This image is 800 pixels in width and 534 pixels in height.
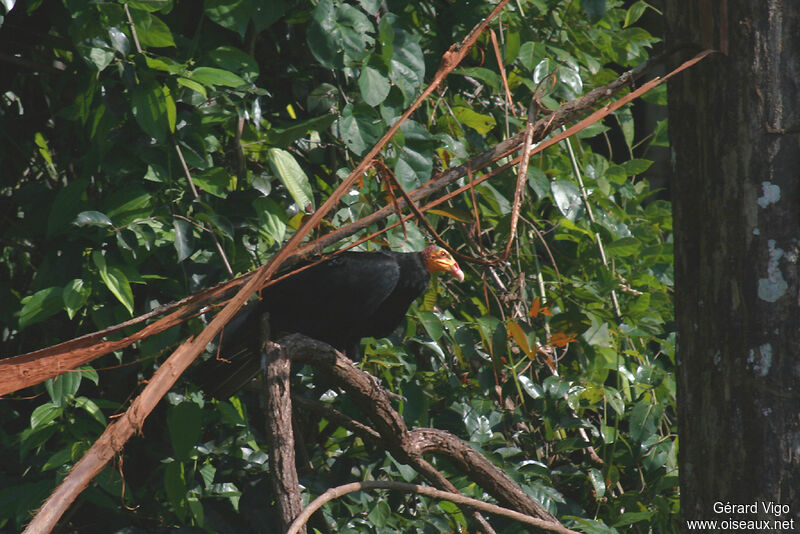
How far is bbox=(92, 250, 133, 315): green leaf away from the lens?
1751 mm

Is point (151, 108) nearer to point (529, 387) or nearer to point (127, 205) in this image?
point (127, 205)

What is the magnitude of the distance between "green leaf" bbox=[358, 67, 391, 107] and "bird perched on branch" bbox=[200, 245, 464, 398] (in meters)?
0.60

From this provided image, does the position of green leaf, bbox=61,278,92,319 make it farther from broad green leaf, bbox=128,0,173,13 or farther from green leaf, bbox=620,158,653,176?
green leaf, bbox=620,158,653,176

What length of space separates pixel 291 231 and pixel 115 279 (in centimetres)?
48

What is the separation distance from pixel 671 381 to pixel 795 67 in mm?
1402

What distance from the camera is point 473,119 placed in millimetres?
2307

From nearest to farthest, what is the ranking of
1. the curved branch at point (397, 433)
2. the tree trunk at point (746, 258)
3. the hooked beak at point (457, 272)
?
the tree trunk at point (746, 258) < the curved branch at point (397, 433) < the hooked beak at point (457, 272)

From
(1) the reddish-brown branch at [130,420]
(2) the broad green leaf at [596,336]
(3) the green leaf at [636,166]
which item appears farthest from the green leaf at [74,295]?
(3) the green leaf at [636,166]

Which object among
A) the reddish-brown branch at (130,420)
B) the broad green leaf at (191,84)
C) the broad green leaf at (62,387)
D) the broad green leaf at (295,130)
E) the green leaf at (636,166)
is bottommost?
the green leaf at (636,166)

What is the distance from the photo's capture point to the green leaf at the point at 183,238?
1838 mm

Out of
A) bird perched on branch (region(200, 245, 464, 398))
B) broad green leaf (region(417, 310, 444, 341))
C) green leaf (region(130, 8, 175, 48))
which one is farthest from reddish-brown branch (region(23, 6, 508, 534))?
bird perched on branch (region(200, 245, 464, 398))

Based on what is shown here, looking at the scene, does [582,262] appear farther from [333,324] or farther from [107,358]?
[107,358]

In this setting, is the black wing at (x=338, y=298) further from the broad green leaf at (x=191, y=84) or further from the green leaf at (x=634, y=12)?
the green leaf at (x=634, y=12)

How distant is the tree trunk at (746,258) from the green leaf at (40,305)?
130 cm
